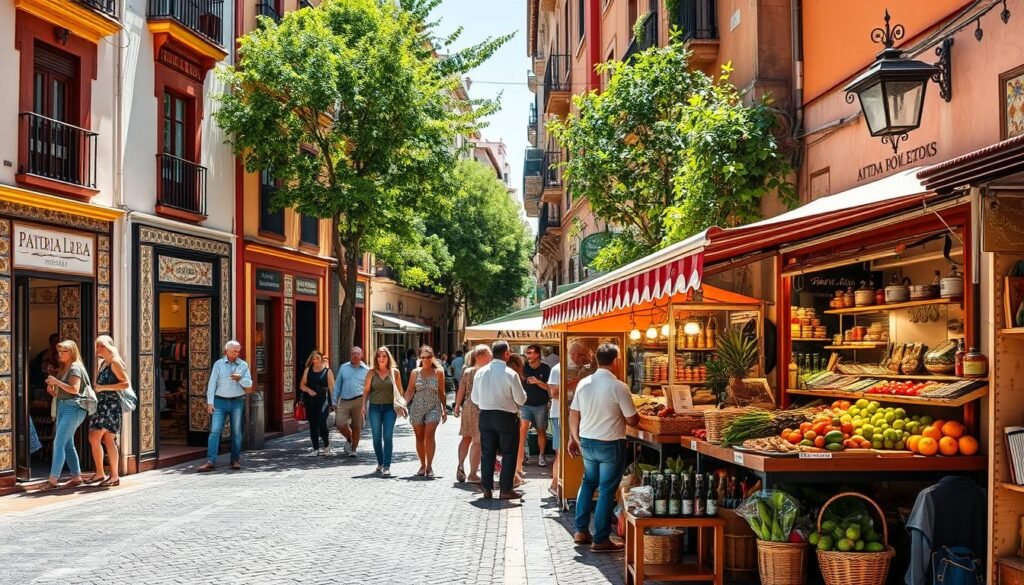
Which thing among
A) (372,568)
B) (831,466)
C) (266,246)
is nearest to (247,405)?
(266,246)

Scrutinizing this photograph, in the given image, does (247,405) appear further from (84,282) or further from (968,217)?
(968,217)

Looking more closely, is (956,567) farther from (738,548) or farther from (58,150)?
(58,150)

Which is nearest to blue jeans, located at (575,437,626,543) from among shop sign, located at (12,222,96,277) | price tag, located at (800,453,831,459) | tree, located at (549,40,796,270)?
price tag, located at (800,453,831,459)

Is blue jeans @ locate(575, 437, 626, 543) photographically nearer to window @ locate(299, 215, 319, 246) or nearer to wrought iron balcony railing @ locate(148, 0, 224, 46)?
wrought iron balcony railing @ locate(148, 0, 224, 46)

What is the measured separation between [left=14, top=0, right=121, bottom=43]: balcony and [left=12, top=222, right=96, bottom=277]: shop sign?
2.81 m

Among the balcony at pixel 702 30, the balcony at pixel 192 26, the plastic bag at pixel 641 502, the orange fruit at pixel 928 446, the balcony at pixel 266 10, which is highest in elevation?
the balcony at pixel 266 10

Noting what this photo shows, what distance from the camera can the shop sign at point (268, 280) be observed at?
2134cm

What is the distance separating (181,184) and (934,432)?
13.7m

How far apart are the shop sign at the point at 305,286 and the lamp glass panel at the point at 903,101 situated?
678 inches

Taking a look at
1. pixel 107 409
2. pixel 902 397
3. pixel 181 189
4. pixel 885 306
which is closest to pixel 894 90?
pixel 885 306

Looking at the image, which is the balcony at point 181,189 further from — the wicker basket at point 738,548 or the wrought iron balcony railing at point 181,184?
the wicker basket at point 738,548

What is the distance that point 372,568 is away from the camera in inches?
328

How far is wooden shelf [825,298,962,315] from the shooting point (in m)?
8.53

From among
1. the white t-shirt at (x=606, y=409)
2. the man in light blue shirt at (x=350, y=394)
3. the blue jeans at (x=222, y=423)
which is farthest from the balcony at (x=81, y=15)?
the white t-shirt at (x=606, y=409)
